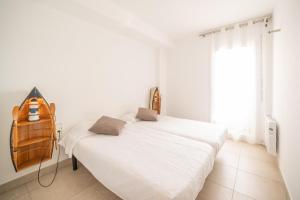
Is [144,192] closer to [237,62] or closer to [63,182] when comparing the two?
[63,182]

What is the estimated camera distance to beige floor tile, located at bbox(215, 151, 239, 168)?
232cm

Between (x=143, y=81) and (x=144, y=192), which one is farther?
(x=143, y=81)

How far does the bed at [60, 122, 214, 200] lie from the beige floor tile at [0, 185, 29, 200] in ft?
2.04

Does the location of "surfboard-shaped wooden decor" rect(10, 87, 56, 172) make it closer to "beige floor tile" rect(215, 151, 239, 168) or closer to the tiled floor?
the tiled floor

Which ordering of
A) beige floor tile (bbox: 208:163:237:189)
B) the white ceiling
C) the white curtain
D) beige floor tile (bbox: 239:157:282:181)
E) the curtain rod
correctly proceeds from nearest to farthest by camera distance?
beige floor tile (bbox: 208:163:237:189), beige floor tile (bbox: 239:157:282:181), the white ceiling, the curtain rod, the white curtain

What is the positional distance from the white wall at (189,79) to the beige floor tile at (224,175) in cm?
163

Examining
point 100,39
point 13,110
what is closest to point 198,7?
point 100,39

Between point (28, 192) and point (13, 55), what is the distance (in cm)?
170

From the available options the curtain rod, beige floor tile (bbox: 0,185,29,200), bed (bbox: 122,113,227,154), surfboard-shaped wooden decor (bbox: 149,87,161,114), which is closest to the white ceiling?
the curtain rod

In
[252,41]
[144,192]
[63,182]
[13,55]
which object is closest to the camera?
[144,192]

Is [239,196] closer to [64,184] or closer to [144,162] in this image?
[144,162]

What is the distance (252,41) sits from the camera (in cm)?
289

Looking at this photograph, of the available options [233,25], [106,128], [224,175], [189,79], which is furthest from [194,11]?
[224,175]

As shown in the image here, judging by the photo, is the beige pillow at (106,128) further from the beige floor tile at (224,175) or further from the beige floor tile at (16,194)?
the beige floor tile at (224,175)
